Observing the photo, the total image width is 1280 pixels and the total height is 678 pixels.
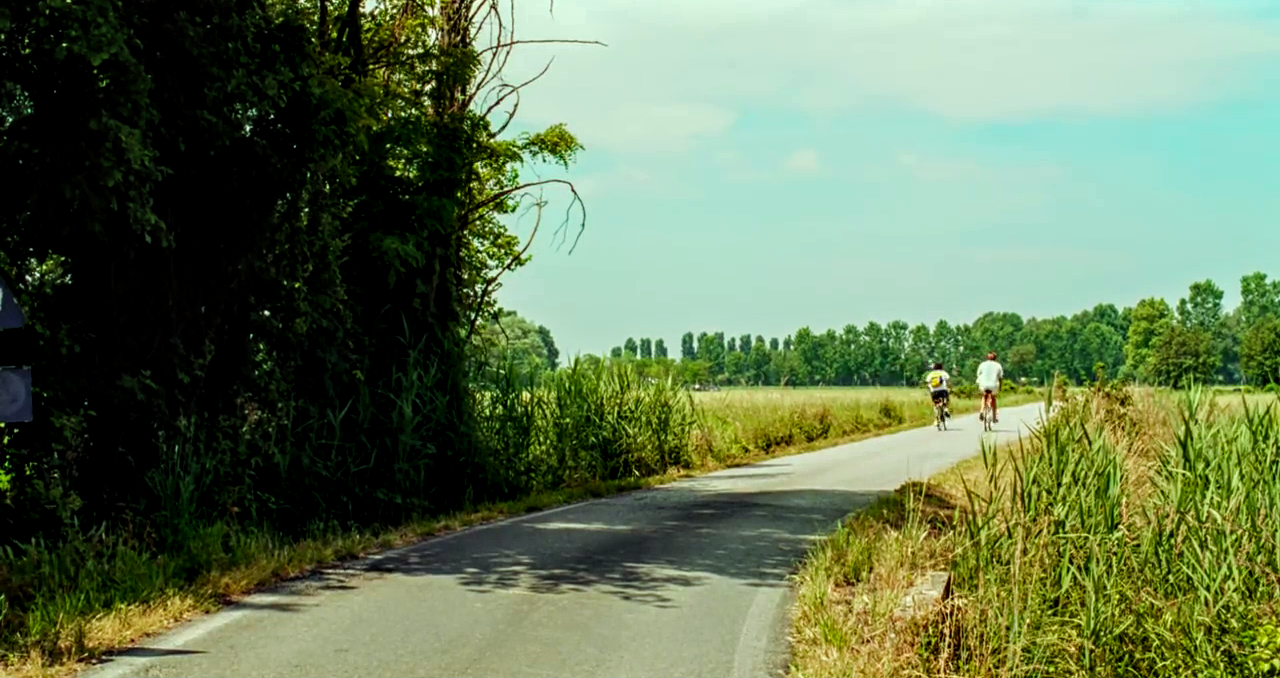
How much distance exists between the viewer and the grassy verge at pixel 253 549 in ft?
26.8

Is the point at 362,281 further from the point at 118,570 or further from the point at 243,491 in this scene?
the point at 118,570

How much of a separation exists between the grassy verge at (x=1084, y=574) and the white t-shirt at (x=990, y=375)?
19477 millimetres

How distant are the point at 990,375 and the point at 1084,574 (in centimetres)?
2236

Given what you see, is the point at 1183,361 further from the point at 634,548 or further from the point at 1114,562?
the point at 634,548

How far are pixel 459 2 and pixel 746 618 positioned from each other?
11.0 metres

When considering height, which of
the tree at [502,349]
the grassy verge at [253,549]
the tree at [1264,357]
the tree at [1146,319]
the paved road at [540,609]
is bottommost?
the paved road at [540,609]

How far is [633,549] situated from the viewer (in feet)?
39.8

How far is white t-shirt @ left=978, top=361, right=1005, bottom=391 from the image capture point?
2980cm

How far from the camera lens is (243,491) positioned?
40.8ft

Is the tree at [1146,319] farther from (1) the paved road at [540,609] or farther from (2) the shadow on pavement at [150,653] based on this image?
(2) the shadow on pavement at [150,653]

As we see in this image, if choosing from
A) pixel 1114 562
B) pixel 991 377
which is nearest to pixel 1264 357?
pixel 1114 562

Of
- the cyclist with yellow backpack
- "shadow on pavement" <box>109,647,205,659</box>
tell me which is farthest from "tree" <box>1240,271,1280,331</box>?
"shadow on pavement" <box>109,647,205,659</box>

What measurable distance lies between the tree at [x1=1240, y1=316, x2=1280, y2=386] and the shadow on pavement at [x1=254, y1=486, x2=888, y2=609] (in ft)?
14.0

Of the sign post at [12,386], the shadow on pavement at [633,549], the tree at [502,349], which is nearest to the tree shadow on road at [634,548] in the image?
the shadow on pavement at [633,549]
